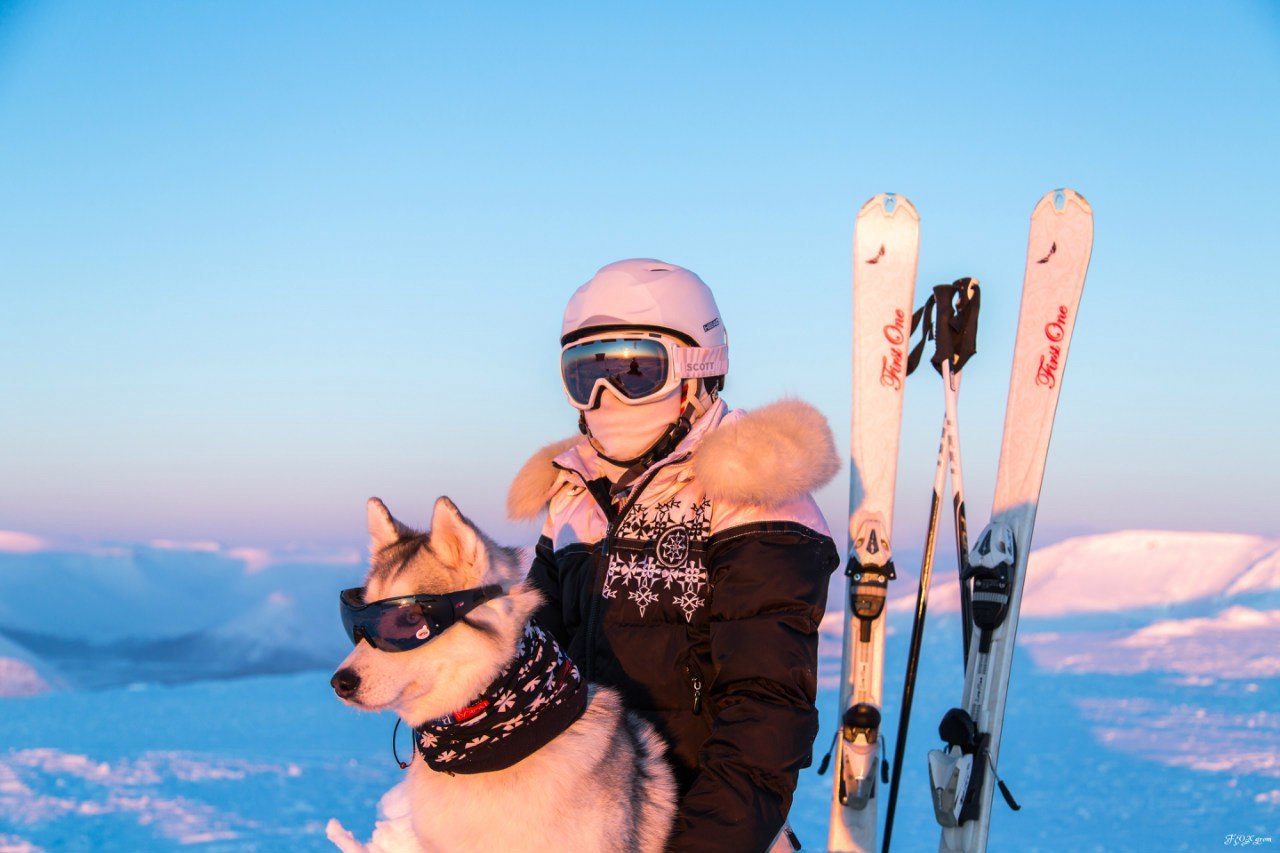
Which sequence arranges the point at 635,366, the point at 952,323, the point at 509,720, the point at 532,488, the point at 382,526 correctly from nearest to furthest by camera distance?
the point at 509,720, the point at 382,526, the point at 635,366, the point at 532,488, the point at 952,323

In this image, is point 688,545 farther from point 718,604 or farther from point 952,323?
point 952,323

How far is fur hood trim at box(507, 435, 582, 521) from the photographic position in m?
3.09

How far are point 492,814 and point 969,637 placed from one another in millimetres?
3014

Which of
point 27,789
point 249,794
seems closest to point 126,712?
point 27,789

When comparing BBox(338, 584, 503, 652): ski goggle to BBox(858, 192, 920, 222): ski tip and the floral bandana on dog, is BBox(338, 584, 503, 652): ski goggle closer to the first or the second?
the floral bandana on dog

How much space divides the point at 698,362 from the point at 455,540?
1.01 m

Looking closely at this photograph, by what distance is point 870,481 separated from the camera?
4590 millimetres

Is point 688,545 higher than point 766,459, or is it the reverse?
point 766,459

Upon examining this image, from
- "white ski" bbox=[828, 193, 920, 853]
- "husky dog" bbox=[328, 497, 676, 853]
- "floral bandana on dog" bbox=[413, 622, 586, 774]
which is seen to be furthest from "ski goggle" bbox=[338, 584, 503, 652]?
"white ski" bbox=[828, 193, 920, 853]

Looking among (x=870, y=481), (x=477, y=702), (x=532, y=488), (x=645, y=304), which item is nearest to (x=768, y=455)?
(x=645, y=304)

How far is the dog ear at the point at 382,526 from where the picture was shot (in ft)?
7.29

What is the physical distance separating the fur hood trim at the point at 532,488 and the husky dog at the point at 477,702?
828 mm

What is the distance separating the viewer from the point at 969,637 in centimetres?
448

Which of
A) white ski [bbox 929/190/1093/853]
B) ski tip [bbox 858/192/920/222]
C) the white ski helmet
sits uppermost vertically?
ski tip [bbox 858/192/920/222]
